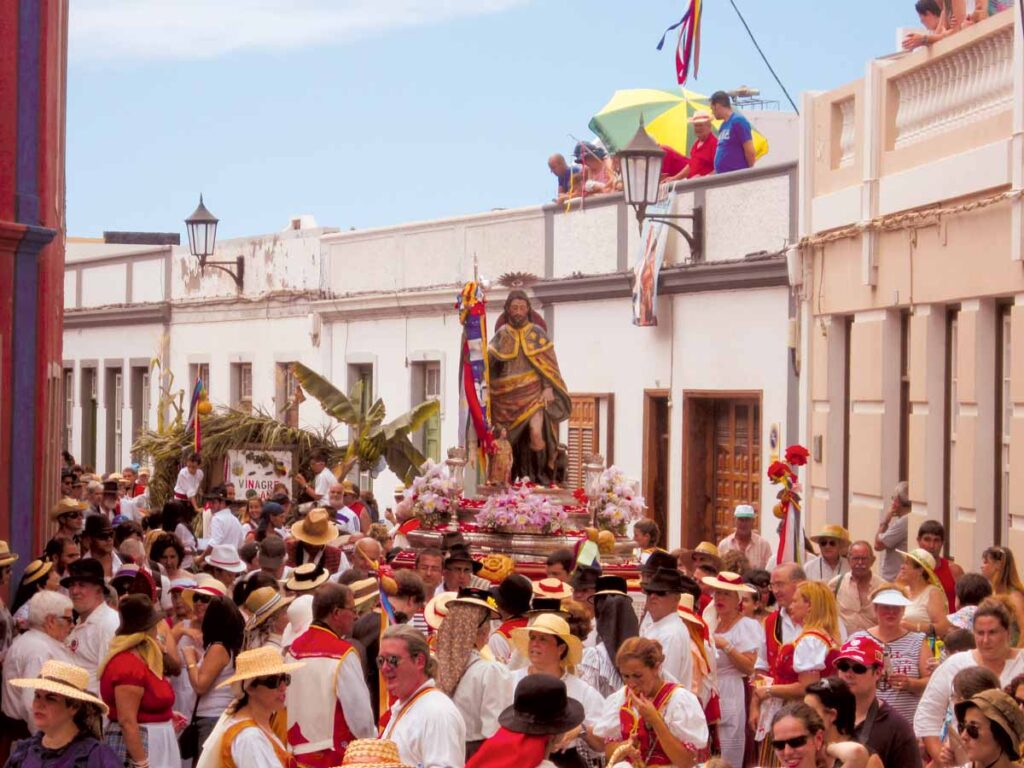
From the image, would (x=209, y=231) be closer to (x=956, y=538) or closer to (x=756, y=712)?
(x=956, y=538)

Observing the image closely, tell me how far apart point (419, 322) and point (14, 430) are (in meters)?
13.5

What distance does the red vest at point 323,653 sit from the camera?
358 inches

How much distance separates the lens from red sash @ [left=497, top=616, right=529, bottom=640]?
10023mm

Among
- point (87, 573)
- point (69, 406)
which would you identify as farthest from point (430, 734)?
point (69, 406)

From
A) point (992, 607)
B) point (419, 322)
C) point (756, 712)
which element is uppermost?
point (419, 322)

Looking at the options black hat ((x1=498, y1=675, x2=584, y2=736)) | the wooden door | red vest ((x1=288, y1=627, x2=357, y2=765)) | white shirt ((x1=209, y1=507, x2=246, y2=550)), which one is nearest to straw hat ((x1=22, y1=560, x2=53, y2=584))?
red vest ((x1=288, y1=627, x2=357, y2=765))

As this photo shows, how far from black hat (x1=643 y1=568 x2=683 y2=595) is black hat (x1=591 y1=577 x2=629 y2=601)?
0.42m

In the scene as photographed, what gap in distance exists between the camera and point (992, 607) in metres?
9.38

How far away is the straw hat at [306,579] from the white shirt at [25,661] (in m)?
1.52

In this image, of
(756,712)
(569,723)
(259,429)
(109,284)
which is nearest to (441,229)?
(259,429)

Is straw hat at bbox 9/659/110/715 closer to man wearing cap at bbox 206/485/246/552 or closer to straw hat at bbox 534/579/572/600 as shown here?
straw hat at bbox 534/579/572/600

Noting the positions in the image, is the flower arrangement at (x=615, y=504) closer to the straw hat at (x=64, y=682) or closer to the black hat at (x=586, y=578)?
the black hat at (x=586, y=578)

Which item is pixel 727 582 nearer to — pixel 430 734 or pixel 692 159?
pixel 430 734

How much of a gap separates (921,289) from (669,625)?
7862 mm
